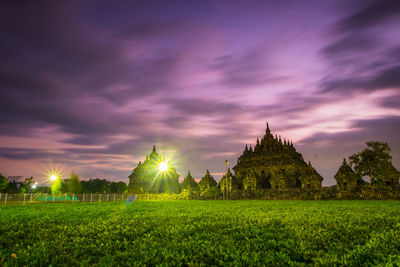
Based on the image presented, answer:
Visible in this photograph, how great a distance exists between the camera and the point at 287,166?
5541cm

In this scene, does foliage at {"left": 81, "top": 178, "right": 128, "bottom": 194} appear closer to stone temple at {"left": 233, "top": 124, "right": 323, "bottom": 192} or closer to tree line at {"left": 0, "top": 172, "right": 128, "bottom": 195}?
tree line at {"left": 0, "top": 172, "right": 128, "bottom": 195}

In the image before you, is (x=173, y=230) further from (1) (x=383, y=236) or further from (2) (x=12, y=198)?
(2) (x=12, y=198)

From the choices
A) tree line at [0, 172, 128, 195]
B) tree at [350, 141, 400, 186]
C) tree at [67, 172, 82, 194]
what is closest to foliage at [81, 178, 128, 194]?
tree line at [0, 172, 128, 195]

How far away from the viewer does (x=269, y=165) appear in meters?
57.6

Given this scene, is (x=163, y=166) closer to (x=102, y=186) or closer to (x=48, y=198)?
(x=102, y=186)

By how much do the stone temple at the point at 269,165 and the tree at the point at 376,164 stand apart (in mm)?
11210

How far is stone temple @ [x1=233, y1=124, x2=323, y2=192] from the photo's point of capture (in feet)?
158

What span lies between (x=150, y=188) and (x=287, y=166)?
45509 millimetres

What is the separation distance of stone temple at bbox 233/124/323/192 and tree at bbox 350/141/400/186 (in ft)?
36.8

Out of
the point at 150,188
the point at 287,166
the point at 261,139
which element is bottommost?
the point at 150,188

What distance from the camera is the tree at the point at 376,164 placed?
35844mm

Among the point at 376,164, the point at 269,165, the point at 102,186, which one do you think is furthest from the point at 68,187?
the point at 376,164

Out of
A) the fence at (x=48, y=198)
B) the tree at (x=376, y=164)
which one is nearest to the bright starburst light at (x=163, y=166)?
the fence at (x=48, y=198)

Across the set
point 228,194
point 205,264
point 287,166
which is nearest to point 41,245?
point 205,264
